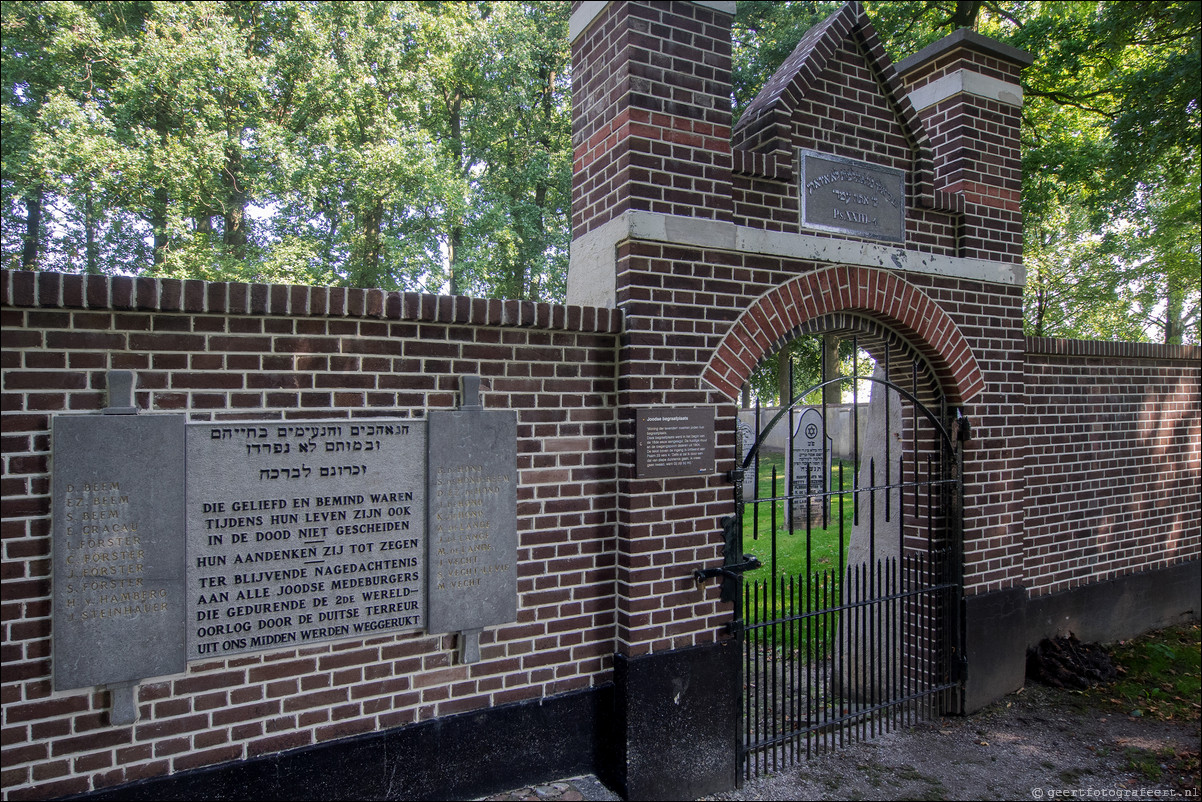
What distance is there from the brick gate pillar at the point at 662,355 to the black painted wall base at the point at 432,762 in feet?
0.76

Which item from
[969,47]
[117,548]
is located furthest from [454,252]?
[117,548]

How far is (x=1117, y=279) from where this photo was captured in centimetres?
1245

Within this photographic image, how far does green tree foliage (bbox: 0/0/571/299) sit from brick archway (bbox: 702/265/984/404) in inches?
460

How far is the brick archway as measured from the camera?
13.6ft

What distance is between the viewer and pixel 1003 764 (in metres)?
4.42

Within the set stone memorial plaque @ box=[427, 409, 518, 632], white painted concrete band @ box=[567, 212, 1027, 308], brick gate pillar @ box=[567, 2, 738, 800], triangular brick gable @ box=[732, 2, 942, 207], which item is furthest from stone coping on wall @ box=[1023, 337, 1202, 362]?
stone memorial plaque @ box=[427, 409, 518, 632]

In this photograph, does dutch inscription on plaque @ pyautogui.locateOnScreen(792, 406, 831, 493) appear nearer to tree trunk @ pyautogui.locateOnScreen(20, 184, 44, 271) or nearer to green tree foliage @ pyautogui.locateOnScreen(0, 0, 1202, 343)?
green tree foliage @ pyautogui.locateOnScreen(0, 0, 1202, 343)

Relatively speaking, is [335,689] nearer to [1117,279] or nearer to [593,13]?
[593,13]

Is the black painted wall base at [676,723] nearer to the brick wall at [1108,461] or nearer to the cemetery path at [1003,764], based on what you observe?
the cemetery path at [1003,764]

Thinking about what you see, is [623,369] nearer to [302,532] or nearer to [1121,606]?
[302,532]

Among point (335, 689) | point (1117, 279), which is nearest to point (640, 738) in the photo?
point (335, 689)

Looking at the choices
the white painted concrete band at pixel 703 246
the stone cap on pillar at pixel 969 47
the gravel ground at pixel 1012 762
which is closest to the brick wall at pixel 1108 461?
the gravel ground at pixel 1012 762

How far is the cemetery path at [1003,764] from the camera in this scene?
4062mm

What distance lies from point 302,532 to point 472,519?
2.55 feet
